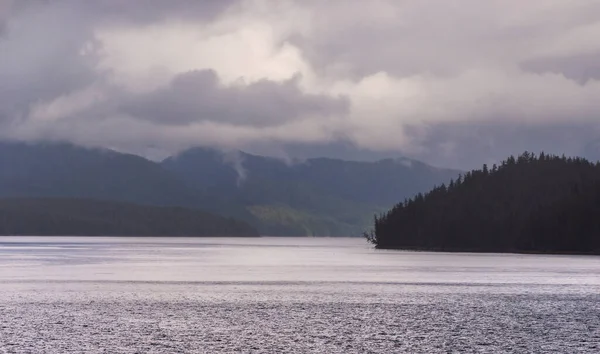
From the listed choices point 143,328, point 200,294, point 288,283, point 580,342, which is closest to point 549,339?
point 580,342

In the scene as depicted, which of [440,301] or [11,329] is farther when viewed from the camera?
[440,301]

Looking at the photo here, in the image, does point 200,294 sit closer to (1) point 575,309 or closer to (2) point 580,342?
(1) point 575,309

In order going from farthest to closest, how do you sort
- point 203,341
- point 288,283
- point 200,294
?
point 288,283, point 200,294, point 203,341

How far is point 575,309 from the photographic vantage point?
108438 millimetres

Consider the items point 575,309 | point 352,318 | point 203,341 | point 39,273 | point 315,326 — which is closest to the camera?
point 203,341

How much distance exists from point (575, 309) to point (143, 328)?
2083 inches

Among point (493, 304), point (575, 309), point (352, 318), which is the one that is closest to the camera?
point (352, 318)

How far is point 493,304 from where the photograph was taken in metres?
116

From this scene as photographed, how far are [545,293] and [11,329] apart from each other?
81045mm

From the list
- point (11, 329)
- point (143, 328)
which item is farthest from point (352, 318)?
point (11, 329)

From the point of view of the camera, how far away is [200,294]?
427 ft

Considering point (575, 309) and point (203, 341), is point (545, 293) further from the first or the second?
point (203, 341)

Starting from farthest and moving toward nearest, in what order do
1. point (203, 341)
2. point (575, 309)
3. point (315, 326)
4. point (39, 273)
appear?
1. point (39, 273)
2. point (575, 309)
3. point (315, 326)
4. point (203, 341)

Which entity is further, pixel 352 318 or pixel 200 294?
pixel 200 294
